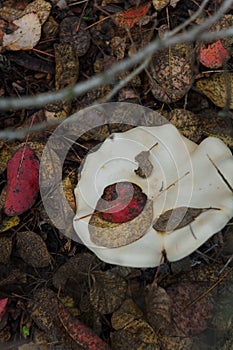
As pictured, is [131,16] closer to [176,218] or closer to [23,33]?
[23,33]

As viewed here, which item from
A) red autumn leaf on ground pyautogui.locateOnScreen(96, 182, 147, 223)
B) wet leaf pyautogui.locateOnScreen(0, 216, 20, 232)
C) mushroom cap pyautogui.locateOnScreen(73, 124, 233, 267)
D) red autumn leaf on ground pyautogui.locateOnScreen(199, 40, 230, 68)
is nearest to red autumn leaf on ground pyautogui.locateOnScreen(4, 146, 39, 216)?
wet leaf pyautogui.locateOnScreen(0, 216, 20, 232)

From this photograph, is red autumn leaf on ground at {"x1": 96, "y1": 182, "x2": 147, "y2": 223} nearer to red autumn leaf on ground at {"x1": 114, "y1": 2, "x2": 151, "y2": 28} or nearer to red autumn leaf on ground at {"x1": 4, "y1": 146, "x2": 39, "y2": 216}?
red autumn leaf on ground at {"x1": 4, "y1": 146, "x2": 39, "y2": 216}

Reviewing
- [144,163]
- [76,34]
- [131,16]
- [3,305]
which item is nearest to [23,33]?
[76,34]

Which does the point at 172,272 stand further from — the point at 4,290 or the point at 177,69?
the point at 177,69

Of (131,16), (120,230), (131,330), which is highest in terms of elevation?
(131,16)

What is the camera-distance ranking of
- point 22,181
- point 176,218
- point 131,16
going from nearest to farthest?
point 176,218 < point 22,181 < point 131,16

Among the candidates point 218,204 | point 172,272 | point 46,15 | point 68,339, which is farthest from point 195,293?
point 46,15

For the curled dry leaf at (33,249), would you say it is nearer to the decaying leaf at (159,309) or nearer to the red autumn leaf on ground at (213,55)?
the decaying leaf at (159,309)
